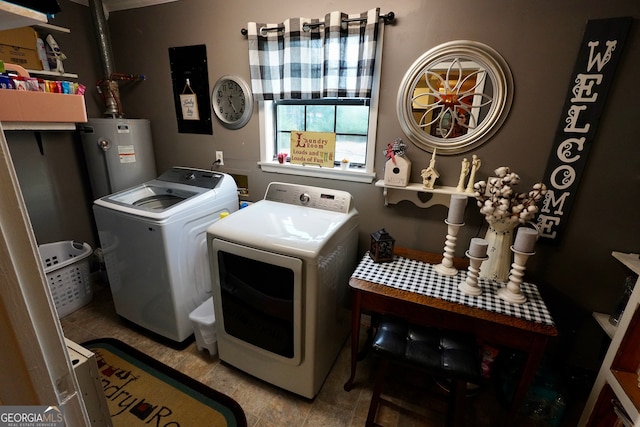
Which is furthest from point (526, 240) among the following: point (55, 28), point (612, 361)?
point (55, 28)

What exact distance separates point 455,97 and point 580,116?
1.90 ft

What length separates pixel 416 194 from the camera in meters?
1.80

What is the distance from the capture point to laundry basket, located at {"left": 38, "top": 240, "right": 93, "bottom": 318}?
2115 mm

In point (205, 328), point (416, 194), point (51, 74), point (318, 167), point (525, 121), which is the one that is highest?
point (51, 74)

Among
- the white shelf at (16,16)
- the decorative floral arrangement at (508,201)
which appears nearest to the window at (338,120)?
the decorative floral arrangement at (508,201)

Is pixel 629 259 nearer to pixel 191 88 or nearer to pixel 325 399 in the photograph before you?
pixel 325 399

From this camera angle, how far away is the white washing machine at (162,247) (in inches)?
66.4

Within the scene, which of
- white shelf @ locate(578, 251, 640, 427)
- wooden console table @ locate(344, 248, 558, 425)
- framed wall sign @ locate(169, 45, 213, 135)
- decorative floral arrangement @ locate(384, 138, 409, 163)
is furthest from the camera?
framed wall sign @ locate(169, 45, 213, 135)

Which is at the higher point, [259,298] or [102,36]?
[102,36]

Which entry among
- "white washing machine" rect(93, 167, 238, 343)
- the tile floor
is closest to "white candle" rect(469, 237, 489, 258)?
the tile floor

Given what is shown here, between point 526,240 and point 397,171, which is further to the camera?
point 397,171

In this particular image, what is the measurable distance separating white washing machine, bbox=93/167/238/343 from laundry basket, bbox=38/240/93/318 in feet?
1.53

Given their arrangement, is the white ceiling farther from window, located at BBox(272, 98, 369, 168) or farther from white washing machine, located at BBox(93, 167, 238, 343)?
white washing machine, located at BBox(93, 167, 238, 343)

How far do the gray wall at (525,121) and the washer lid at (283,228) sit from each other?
16.6 inches
